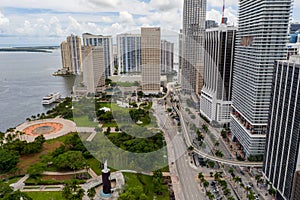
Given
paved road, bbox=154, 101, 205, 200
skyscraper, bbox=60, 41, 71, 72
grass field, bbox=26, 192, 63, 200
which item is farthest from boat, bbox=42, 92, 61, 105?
skyscraper, bbox=60, 41, 71, 72

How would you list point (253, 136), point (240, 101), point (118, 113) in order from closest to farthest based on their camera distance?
1. point (253, 136)
2. point (240, 101)
3. point (118, 113)

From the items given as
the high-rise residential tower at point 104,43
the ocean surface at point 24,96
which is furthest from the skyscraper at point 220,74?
the high-rise residential tower at point 104,43

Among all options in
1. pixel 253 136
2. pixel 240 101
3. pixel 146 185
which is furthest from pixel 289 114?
pixel 146 185

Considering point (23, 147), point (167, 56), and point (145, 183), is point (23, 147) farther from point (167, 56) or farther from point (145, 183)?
point (167, 56)

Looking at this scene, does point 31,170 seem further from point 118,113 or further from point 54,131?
point 118,113

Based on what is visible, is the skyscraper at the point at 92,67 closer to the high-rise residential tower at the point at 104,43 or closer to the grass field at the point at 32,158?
the high-rise residential tower at the point at 104,43

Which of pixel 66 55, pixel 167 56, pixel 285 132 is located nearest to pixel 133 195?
pixel 285 132

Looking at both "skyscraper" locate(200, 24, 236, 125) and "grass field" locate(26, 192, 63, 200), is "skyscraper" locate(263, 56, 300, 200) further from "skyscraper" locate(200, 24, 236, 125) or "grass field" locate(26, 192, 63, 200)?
"grass field" locate(26, 192, 63, 200)
